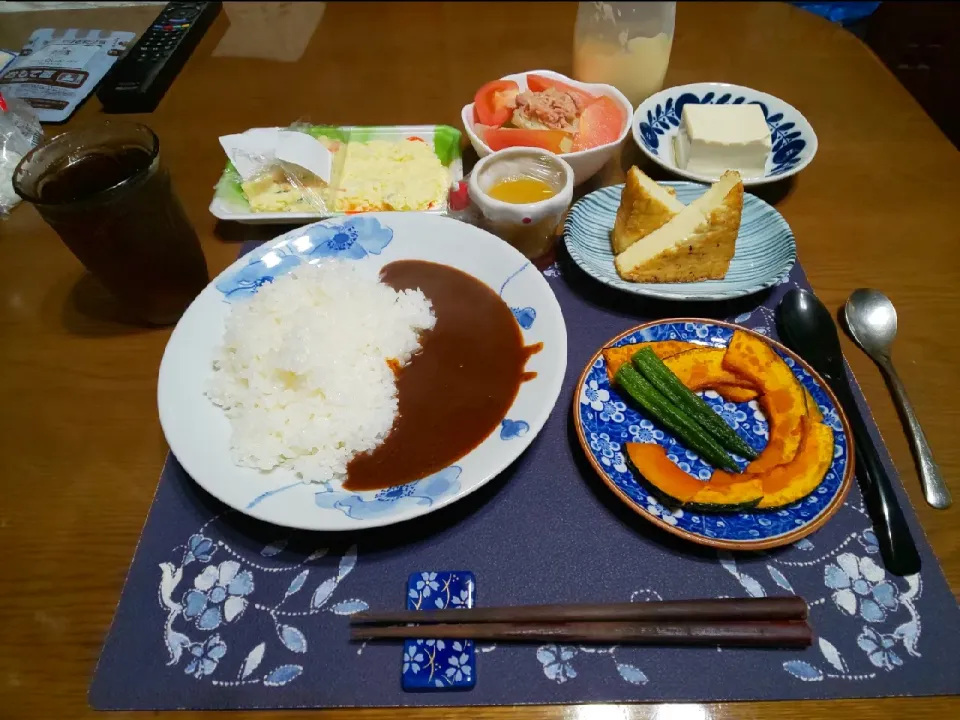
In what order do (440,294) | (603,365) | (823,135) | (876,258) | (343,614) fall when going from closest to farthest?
(343,614) → (603,365) → (440,294) → (876,258) → (823,135)

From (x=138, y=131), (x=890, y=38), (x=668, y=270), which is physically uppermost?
(x=138, y=131)

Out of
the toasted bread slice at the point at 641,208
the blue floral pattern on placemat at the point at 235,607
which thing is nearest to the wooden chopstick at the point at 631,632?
the blue floral pattern on placemat at the point at 235,607

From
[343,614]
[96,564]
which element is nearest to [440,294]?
[343,614]

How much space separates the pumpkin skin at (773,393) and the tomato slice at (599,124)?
0.67 metres

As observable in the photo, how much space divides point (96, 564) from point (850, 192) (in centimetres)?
191

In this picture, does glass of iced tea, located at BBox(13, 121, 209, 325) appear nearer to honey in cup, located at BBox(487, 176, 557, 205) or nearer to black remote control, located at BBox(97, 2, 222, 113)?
honey in cup, located at BBox(487, 176, 557, 205)

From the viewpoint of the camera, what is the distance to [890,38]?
9.25ft

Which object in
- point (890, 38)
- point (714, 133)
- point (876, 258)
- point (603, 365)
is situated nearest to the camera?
point (603, 365)

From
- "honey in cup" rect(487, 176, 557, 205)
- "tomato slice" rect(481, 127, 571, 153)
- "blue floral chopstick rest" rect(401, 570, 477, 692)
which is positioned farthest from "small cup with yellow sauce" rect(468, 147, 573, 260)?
"blue floral chopstick rest" rect(401, 570, 477, 692)

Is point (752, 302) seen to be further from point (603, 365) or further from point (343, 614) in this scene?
point (343, 614)

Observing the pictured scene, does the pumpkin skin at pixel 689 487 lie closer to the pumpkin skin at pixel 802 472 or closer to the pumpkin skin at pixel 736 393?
the pumpkin skin at pixel 802 472

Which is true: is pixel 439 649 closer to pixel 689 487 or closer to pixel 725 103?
pixel 689 487

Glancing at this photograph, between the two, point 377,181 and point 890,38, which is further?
point 890,38

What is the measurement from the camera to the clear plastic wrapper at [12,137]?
1623 millimetres
